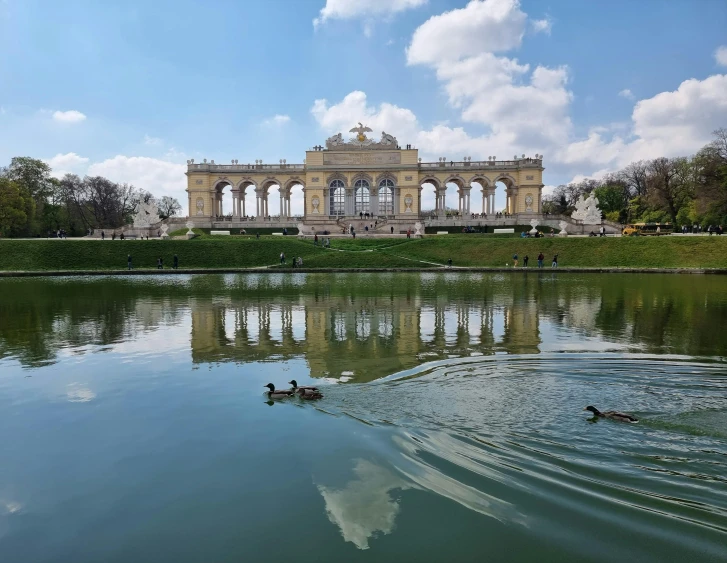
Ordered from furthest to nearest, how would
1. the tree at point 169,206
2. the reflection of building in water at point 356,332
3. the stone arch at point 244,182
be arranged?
the tree at point 169,206 → the stone arch at point 244,182 → the reflection of building in water at point 356,332

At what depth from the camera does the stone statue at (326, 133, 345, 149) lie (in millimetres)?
70125

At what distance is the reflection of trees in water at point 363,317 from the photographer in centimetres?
1155

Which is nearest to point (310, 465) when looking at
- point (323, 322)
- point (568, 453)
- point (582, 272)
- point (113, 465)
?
point (113, 465)

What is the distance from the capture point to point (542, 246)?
4309 cm

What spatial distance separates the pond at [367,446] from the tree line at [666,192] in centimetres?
4383

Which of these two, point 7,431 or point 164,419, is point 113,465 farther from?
point 7,431

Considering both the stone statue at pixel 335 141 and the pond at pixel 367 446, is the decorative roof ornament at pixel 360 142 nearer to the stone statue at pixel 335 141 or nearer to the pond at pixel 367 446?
the stone statue at pixel 335 141

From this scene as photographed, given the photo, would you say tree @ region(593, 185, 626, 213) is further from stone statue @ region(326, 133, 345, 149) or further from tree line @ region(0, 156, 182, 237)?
tree line @ region(0, 156, 182, 237)

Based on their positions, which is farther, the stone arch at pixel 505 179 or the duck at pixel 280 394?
the stone arch at pixel 505 179

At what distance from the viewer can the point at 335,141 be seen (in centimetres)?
7019

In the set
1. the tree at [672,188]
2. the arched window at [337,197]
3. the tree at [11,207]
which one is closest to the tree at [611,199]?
the tree at [672,188]

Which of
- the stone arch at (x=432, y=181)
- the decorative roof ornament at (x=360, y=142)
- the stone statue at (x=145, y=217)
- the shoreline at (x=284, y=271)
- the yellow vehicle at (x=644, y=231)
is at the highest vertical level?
the decorative roof ornament at (x=360, y=142)

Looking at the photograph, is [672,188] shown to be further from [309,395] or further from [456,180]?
[309,395]

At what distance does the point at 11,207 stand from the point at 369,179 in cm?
4042
